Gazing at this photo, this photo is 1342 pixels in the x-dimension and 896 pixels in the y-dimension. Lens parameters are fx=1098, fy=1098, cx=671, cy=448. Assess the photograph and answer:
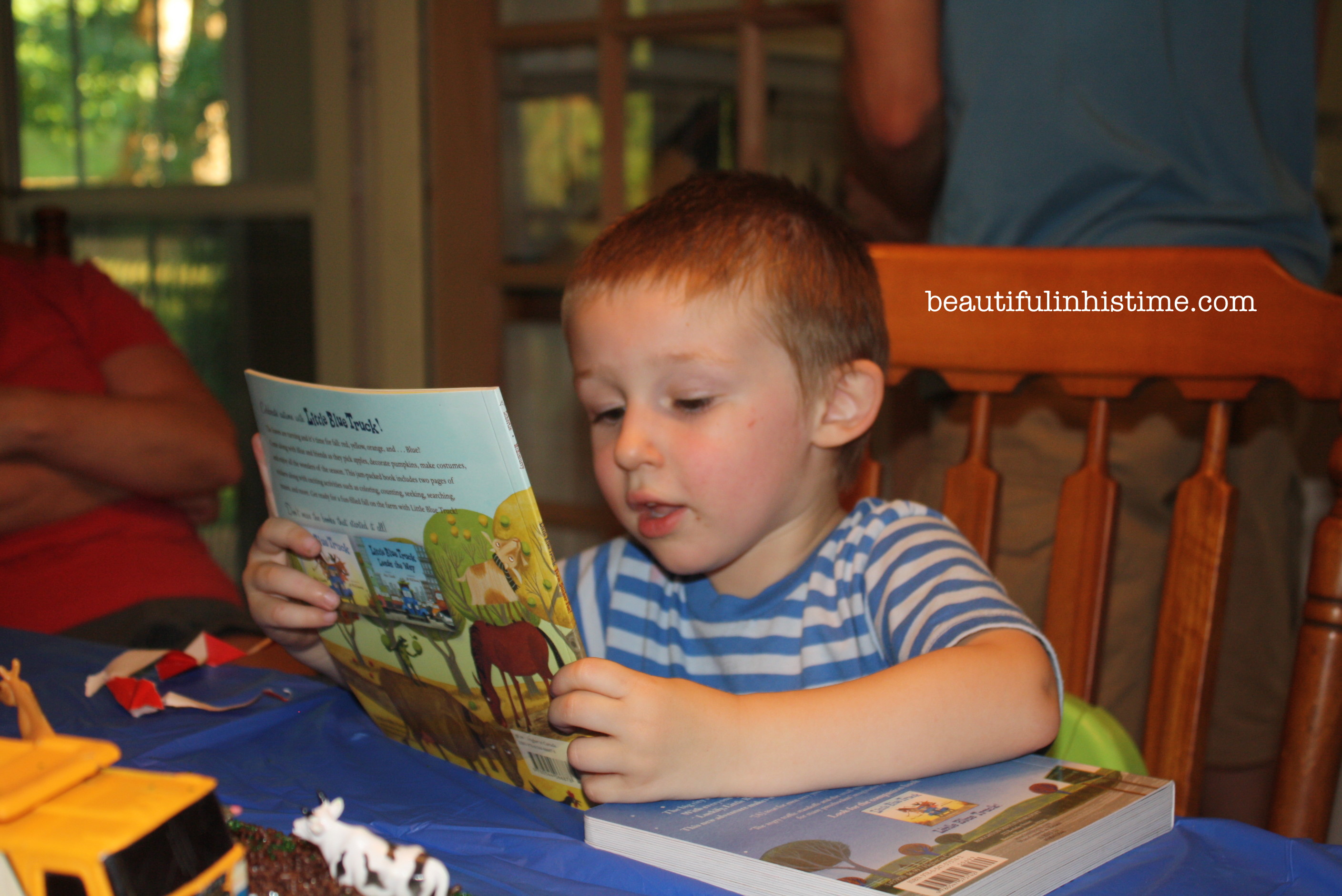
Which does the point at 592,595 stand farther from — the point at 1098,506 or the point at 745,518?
the point at 1098,506

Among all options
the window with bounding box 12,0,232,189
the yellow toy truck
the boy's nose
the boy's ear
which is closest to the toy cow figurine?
the yellow toy truck

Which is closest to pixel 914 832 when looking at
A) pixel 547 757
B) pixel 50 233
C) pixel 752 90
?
pixel 547 757

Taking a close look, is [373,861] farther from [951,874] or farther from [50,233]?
[50,233]

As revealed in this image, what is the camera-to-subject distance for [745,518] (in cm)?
80

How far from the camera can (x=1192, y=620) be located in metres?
0.80

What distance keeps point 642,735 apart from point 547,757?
0.08 metres

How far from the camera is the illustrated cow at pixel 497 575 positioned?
1.73 feet

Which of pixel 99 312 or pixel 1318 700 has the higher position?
pixel 99 312

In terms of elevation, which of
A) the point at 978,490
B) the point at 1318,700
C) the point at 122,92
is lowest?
the point at 1318,700

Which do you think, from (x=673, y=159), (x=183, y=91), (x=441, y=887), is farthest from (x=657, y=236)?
(x=183, y=91)

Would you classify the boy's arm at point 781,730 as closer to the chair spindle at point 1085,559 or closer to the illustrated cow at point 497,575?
the illustrated cow at point 497,575

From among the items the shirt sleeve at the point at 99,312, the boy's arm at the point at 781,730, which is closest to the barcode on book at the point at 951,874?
the boy's arm at the point at 781,730

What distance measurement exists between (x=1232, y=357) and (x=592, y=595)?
1.81 ft

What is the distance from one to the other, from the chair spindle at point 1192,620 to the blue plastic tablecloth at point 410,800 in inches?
11.7
